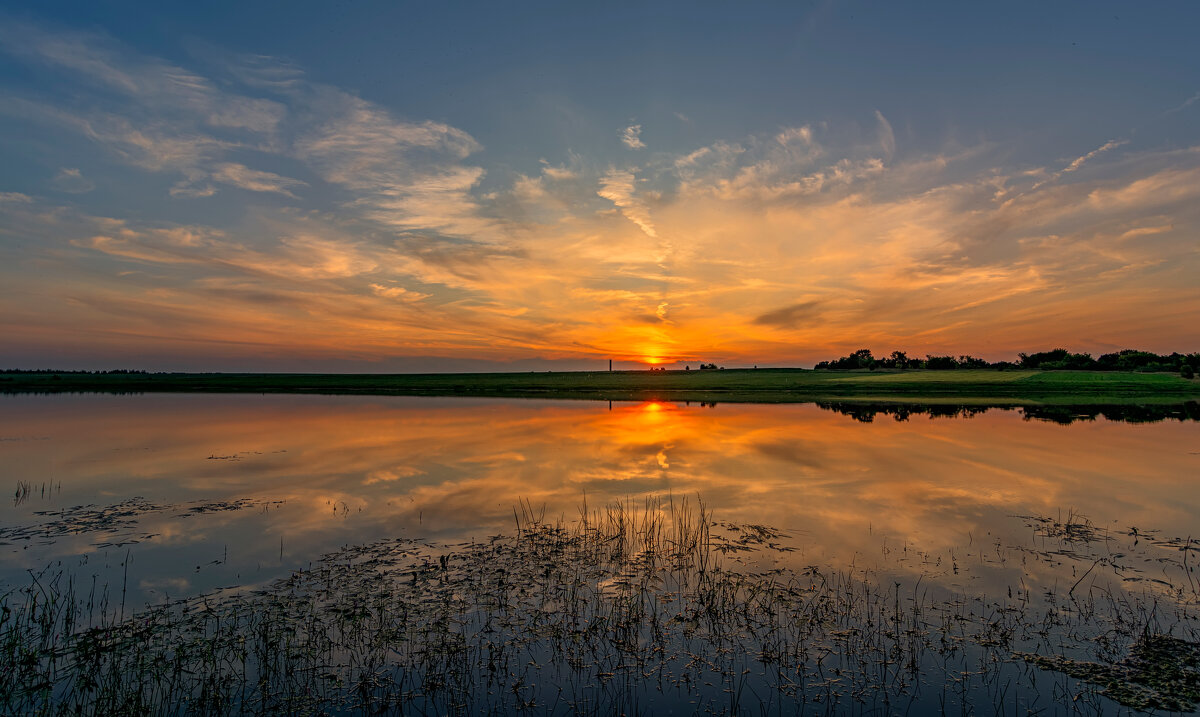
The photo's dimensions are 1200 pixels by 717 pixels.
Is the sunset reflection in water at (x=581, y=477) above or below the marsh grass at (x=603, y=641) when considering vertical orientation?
above

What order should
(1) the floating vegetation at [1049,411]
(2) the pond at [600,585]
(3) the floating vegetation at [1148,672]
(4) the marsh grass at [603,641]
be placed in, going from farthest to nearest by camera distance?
(1) the floating vegetation at [1049,411] < (2) the pond at [600,585] < (4) the marsh grass at [603,641] < (3) the floating vegetation at [1148,672]

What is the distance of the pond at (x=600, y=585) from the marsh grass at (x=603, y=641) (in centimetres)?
5

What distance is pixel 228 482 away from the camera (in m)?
21.0

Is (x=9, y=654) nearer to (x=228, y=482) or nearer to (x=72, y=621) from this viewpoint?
(x=72, y=621)

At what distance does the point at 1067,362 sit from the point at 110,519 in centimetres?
14843

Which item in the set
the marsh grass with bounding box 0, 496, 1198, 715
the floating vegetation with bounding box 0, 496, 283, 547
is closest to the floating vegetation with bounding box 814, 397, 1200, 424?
the marsh grass with bounding box 0, 496, 1198, 715

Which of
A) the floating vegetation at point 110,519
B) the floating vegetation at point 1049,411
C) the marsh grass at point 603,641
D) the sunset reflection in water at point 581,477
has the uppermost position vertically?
the floating vegetation at point 1049,411

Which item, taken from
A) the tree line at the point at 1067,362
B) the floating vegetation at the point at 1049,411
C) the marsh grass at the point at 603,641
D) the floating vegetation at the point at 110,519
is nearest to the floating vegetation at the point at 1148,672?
the marsh grass at the point at 603,641

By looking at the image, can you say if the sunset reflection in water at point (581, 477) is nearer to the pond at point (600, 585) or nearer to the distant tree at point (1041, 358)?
the pond at point (600, 585)

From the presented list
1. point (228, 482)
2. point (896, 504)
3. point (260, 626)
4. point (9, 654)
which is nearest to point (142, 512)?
point (228, 482)

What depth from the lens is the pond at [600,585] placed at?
7574 millimetres

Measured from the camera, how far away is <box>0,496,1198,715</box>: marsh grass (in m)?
7.31

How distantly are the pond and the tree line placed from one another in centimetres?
11275

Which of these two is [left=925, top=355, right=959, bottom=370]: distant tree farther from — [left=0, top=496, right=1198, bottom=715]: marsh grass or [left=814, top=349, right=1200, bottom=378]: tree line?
[left=0, top=496, right=1198, bottom=715]: marsh grass
